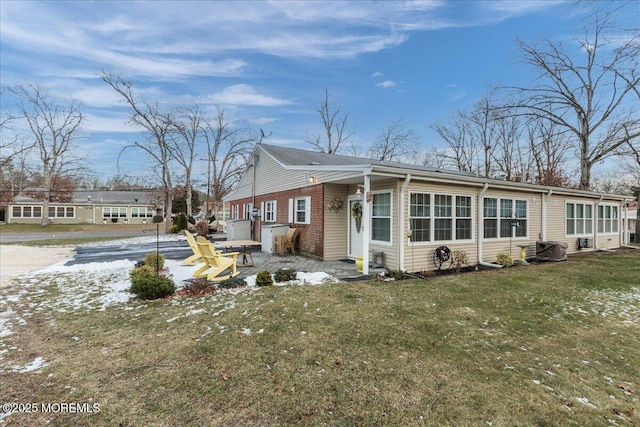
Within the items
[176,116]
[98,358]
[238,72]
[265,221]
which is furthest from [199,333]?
[176,116]

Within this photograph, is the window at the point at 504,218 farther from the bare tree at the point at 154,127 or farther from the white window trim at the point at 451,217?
the bare tree at the point at 154,127

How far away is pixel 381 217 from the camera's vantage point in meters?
8.74

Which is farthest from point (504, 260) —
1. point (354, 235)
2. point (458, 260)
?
point (354, 235)

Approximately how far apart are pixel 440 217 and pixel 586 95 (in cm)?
1889

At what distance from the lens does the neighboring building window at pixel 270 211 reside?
14.1m

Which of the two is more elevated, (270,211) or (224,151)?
(224,151)

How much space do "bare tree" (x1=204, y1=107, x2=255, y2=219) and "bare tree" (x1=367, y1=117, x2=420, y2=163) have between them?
1316 centimetres

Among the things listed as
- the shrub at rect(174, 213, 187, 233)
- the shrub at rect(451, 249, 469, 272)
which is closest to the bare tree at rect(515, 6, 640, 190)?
the shrub at rect(451, 249, 469, 272)

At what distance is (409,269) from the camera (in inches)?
324

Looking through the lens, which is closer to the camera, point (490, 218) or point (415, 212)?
point (415, 212)

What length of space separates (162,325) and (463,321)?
4.57 metres

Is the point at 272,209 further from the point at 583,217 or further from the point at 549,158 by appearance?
the point at 549,158

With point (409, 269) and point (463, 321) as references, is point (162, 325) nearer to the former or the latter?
point (463, 321)

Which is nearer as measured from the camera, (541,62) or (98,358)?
(98,358)
